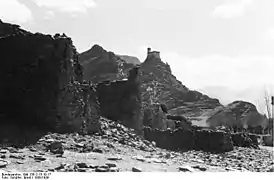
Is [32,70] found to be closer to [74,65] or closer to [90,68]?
[74,65]

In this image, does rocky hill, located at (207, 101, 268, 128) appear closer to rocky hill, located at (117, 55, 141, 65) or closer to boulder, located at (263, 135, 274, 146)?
boulder, located at (263, 135, 274, 146)

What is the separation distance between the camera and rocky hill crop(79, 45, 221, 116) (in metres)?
60.9

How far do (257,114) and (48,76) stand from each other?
160 ft

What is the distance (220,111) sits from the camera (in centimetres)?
6600

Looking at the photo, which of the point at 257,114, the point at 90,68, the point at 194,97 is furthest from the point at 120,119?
the point at 194,97

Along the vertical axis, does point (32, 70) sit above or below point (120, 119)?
above

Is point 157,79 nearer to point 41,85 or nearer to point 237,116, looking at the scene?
point 237,116

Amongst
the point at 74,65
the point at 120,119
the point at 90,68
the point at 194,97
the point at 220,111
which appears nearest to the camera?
the point at 74,65

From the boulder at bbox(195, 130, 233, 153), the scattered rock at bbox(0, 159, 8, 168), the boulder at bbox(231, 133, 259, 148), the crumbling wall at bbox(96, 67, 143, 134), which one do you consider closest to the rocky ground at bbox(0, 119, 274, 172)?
the scattered rock at bbox(0, 159, 8, 168)

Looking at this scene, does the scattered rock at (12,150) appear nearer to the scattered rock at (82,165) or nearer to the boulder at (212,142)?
the scattered rock at (82,165)

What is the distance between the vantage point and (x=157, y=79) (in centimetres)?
7556

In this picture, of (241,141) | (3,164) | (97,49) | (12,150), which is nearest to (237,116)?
(97,49)

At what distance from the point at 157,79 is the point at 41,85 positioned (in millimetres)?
58837

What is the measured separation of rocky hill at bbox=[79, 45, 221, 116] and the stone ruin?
3965 centimetres
